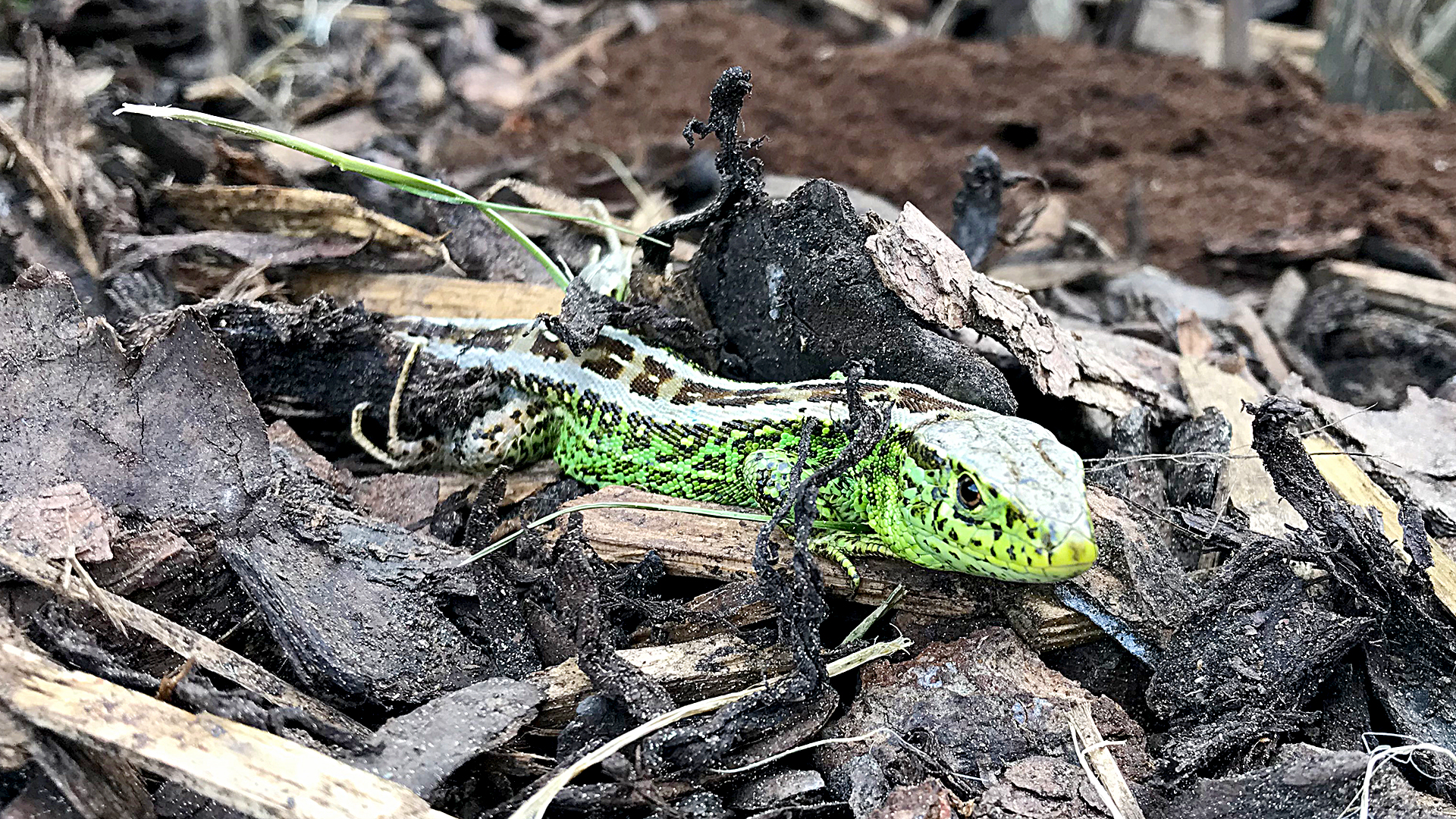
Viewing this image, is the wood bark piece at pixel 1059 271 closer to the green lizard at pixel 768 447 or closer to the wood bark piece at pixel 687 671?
the green lizard at pixel 768 447

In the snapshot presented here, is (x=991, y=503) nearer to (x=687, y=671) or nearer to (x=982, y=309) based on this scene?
(x=982, y=309)

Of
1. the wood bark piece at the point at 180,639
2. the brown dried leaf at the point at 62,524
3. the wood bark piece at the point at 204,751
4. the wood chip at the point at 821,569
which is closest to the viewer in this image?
the wood bark piece at the point at 204,751

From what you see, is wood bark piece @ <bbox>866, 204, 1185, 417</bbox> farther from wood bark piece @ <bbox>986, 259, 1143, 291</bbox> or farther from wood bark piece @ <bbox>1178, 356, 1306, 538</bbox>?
wood bark piece @ <bbox>986, 259, 1143, 291</bbox>

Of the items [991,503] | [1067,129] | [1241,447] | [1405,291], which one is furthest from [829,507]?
[1067,129]

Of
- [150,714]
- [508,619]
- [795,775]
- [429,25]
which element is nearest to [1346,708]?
[795,775]

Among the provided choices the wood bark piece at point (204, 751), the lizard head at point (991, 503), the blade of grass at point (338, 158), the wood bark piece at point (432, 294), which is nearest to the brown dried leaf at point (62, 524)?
the wood bark piece at point (204, 751)

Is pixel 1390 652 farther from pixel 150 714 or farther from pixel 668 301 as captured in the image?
pixel 150 714

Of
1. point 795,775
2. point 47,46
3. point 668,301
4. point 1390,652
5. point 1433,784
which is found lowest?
point 795,775
